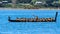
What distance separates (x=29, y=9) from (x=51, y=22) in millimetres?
43169

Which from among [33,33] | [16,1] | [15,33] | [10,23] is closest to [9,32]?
[15,33]

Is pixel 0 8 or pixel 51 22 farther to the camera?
pixel 0 8

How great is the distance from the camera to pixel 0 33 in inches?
1208

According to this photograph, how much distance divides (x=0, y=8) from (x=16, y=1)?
21.1m

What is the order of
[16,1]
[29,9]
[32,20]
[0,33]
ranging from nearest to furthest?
[0,33], [32,20], [29,9], [16,1]

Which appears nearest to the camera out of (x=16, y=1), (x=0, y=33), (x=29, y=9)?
(x=0, y=33)

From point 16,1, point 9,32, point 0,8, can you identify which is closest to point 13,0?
point 16,1

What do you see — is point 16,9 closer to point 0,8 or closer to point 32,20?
point 0,8

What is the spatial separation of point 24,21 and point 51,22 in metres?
4.71

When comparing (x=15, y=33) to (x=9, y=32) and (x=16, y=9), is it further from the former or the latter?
(x=16, y=9)

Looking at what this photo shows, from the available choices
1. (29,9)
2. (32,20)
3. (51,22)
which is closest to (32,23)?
(32,20)

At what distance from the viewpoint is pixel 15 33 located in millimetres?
31062

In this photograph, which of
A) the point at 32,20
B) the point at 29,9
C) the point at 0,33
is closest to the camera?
the point at 0,33

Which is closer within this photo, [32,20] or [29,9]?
[32,20]
